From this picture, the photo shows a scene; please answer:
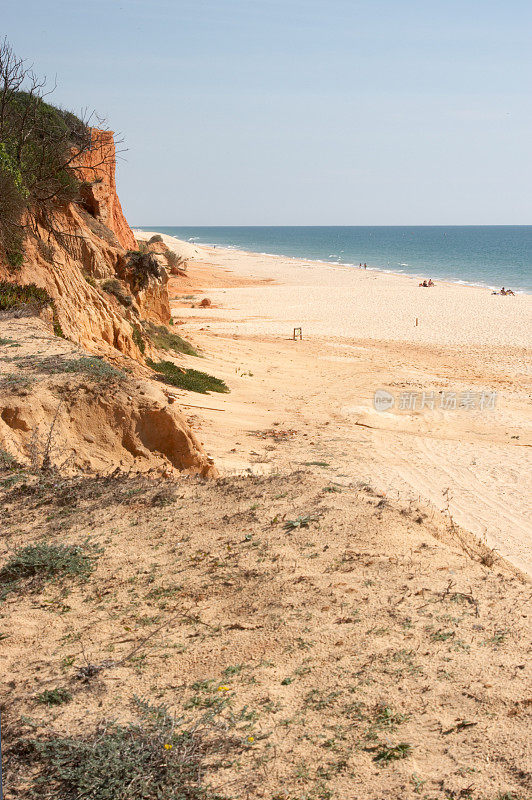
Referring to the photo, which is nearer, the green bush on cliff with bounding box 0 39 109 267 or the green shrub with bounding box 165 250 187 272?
the green bush on cliff with bounding box 0 39 109 267

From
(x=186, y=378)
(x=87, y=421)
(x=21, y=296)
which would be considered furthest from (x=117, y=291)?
(x=87, y=421)

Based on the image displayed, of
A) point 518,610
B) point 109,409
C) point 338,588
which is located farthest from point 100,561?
point 518,610

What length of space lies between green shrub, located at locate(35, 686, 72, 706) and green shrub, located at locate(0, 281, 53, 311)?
29.4ft

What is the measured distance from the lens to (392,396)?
684 inches

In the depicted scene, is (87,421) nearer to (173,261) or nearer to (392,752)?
(392,752)

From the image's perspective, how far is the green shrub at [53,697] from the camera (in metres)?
3.97

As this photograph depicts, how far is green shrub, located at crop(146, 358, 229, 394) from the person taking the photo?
48.4 feet

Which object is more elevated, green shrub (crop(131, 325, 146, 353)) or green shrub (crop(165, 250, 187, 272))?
green shrub (crop(165, 250, 187, 272))

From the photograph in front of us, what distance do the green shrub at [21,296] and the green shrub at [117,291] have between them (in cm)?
353

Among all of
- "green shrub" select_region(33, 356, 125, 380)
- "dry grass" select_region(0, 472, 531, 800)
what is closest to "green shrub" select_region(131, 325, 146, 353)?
"green shrub" select_region(33, 356, 125, 380)

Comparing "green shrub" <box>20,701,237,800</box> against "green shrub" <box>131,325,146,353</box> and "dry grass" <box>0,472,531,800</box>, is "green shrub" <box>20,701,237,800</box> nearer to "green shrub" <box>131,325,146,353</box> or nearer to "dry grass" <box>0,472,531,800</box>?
"dry grass" <box>0,472,531,800</box>

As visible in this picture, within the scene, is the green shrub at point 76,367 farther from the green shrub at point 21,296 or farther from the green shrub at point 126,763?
the green shrub at point 126,763

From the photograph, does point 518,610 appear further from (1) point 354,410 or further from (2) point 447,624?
(1) point 354,410

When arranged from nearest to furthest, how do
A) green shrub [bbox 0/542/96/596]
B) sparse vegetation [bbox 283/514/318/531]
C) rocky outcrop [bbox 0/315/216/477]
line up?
green shrub [bbox 0/542/96/596] < sparse vegetation [bbox 283/514/318/531] < rocky outcrop [bbox 0/315/216/477]
